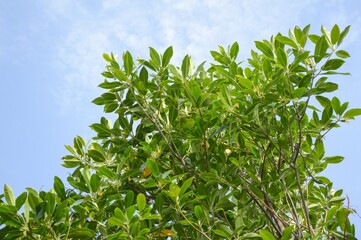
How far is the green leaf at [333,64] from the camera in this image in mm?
3084

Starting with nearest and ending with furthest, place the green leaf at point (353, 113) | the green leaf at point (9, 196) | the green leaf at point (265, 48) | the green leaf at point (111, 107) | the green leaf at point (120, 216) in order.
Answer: the green leaf at point (120, 216) → the green leaf at point (9, 196) → the green leaf at point (353, 113) → the green leaf at point (265, 48) → the green leaf at point (111, 107)

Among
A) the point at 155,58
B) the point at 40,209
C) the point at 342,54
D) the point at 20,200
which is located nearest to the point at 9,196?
the point at 20,200

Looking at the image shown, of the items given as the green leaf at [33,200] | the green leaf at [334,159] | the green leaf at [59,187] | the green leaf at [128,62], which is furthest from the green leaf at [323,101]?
the green leaf at [33,200]

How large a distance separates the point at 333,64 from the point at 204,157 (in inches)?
45.3

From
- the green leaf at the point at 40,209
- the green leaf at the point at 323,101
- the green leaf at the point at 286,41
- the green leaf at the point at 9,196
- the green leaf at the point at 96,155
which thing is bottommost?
the green leaf at the point at 40,209

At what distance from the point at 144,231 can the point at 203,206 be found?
1.66 ft

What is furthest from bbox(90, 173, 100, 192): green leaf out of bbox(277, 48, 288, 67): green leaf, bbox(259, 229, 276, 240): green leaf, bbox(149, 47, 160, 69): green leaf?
bbox(277, 48, 288, 67): green leaf

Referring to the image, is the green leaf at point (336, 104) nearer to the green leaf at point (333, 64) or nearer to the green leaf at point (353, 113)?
the green leaf at point (353, 113)

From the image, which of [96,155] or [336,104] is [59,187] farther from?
[336,104]

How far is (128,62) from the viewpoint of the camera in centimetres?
352

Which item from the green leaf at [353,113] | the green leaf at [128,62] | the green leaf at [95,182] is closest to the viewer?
the green leaf at [95,182]

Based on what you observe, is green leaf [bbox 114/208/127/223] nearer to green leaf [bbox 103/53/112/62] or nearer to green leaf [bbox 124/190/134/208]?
green leaf [bbox 124/190/134/208]

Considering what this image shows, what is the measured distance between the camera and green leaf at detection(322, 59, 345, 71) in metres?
3.08

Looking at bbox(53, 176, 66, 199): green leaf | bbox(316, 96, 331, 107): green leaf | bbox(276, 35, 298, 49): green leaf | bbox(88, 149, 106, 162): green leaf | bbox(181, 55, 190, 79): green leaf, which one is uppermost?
bbox(276, 35, 298, 49): green leaf
